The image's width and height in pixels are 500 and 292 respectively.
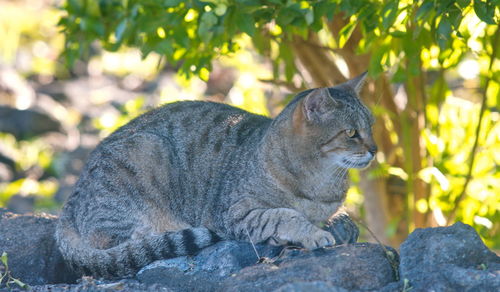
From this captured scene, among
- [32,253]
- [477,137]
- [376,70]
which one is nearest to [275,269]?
[376,70]

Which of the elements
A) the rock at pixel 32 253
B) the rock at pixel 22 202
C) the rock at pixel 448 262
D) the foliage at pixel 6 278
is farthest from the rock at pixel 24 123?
the rock at pixel 448 262

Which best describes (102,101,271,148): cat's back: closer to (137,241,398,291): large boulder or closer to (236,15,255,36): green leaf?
(236,15,255,36): green leaf

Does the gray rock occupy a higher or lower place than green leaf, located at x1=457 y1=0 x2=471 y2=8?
lower

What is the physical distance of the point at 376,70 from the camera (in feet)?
16.4

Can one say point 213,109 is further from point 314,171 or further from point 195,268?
point 195,268

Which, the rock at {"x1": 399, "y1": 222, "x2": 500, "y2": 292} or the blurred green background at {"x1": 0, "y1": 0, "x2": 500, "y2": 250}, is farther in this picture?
the blurred green background at {"x1": 0, "y1": 0, "x2": 500, "y2": 250}

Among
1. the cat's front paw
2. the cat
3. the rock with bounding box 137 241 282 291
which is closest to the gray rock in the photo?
the rock with bounding box 137 241 282 291

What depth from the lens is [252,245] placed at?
14.8 feet

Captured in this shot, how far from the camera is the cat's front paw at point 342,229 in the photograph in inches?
194

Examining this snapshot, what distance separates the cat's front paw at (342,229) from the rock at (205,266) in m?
0.60

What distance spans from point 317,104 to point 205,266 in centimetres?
135

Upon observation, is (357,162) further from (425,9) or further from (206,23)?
(206,23)

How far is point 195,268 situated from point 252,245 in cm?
40

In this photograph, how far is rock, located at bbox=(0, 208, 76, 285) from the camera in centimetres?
497
